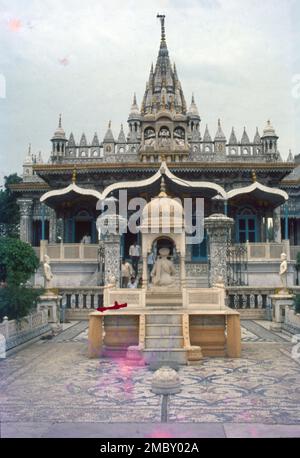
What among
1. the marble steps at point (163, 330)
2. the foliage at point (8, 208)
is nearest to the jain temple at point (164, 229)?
→ the marble steps at point (163, 330)

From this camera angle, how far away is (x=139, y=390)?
27.7 ft

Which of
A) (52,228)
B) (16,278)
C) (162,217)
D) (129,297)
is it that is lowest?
(129,297)

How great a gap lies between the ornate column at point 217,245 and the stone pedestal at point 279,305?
9.67 ft

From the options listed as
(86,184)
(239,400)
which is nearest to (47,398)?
(239,400)

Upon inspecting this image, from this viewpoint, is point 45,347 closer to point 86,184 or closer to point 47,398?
point 47,398

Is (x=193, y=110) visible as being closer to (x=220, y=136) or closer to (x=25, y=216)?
(x=220, y=136)

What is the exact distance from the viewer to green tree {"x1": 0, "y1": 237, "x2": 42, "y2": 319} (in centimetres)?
1341

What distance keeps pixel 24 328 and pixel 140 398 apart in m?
6.73

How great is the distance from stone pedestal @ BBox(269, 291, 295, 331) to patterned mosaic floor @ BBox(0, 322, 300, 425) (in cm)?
362

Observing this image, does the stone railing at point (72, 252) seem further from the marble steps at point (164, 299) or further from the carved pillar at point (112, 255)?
the marble steps at point (164, 299)

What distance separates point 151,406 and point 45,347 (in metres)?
6.52

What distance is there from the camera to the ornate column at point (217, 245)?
1967 cm

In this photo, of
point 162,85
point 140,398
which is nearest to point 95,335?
point 140,398

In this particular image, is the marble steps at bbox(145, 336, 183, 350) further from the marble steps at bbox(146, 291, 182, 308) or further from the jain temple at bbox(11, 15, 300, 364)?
the marble steps at bbox(146, 291, 182, 308)
